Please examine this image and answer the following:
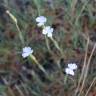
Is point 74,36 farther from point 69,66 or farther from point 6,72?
point 6,72

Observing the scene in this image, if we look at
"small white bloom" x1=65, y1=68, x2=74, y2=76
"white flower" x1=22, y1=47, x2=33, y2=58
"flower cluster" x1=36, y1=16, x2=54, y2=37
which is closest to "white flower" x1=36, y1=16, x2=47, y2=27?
"flower cluster" x1=36, y1=16, x2=54, y2=37

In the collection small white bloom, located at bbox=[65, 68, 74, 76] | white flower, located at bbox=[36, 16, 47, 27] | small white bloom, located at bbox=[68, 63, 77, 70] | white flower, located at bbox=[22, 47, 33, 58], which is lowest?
small white bloom, located at bbox=[65, 68, 74, 76]

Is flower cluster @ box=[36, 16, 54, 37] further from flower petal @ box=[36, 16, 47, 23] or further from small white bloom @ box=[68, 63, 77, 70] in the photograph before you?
small white bloom @ box=[68, 63, 77, 70]

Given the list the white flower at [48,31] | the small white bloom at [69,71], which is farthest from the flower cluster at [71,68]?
the white flower at [48,31]

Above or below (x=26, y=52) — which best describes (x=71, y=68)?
below

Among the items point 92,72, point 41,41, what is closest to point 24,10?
point 41,41

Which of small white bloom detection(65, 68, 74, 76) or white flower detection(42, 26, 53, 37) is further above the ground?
white flower detection(42, 26, 53, 37)

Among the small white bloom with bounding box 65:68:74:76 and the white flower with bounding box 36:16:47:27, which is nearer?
the small white bloom with bounding box 65:68:74:76

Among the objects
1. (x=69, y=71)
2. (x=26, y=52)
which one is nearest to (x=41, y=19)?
(x=26, y=52)

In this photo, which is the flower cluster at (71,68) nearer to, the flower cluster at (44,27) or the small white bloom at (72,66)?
the small white bloom at (72,66)

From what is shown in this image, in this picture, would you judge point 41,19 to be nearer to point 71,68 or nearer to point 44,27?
point 44,27

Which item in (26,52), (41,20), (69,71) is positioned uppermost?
(41,20)
